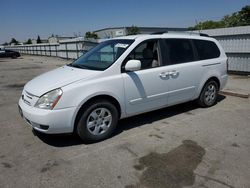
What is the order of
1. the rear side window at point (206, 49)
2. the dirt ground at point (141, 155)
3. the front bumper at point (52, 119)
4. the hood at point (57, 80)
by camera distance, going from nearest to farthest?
the dirt ground at point (141, 155) < the front bumper at point (52, 119) < the hood at point (57, 80) < the rear side window at point (206, 49)

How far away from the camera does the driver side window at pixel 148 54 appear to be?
14.0 feet

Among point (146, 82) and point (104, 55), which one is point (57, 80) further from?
point (146, 82)

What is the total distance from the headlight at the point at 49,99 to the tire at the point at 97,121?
46 cm

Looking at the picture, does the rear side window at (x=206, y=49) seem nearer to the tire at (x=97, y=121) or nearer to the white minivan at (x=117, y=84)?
the white minivan at (x=117, y=84)

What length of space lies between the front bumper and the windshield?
3.29 feet

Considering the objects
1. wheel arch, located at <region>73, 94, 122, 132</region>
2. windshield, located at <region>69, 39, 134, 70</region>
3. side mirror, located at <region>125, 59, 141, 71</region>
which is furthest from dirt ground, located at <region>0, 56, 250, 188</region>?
windshield, located at <region>69, 39, 134, 70</region>

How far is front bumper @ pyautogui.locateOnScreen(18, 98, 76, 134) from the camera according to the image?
3.36m

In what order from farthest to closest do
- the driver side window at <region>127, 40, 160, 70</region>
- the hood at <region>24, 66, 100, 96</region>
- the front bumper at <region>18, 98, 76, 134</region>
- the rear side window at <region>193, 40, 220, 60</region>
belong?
1. the rear side window at <region>193, 40, 220, 60</region>
2. the driver side window at <region>127, 40, 160, 70</region>
3. the hood at <region>24, 66, 100, 96</region>
4. the front bumper at <region>18, 98, 76, 134</region>

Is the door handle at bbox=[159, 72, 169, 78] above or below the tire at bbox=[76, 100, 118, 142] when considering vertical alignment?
above

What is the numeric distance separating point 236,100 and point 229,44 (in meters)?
4.62

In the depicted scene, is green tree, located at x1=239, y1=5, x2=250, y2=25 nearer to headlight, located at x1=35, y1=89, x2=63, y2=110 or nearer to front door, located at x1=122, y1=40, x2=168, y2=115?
front door, located at x1=122, y1=40, x2=168, y2=115

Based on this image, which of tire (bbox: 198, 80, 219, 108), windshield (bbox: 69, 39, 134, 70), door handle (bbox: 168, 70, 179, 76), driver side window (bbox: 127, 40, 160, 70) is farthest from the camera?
tire (bbox: 198, 80, 219, 108)

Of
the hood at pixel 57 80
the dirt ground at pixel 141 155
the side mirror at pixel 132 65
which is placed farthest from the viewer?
the side mirror at pixel 132 65

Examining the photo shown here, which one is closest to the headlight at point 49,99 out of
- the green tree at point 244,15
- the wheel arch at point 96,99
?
the wheel arch at point 96,99
